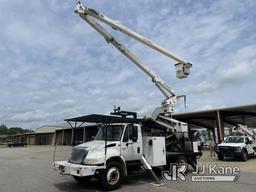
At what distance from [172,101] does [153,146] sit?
179 inches

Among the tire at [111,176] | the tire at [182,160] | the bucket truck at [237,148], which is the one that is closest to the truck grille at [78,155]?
the tire at [111,176]

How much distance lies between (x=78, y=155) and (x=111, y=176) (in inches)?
54.2

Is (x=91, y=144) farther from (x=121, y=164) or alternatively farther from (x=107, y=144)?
(x=121, y=164)

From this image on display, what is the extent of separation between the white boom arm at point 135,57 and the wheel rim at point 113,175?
5.76 meters

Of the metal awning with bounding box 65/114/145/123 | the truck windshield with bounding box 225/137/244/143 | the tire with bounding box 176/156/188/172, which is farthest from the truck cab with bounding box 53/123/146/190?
the truck windshield with bounding box 225/137/244/143

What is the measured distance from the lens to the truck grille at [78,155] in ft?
31.3

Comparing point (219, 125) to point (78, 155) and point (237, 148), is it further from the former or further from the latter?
point (78, 155)

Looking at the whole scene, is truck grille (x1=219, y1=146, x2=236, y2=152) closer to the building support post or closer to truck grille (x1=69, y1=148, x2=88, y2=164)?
the building support post

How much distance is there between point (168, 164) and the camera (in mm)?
12375

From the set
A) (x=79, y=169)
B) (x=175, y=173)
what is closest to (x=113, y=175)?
(x=79, y=169)

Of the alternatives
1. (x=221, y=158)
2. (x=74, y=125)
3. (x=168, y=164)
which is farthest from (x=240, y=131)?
(x=74, y=125)

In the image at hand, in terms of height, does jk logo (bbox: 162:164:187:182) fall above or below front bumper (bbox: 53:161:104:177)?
below

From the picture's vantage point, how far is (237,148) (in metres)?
20.1

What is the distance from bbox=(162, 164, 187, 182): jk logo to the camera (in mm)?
11586
